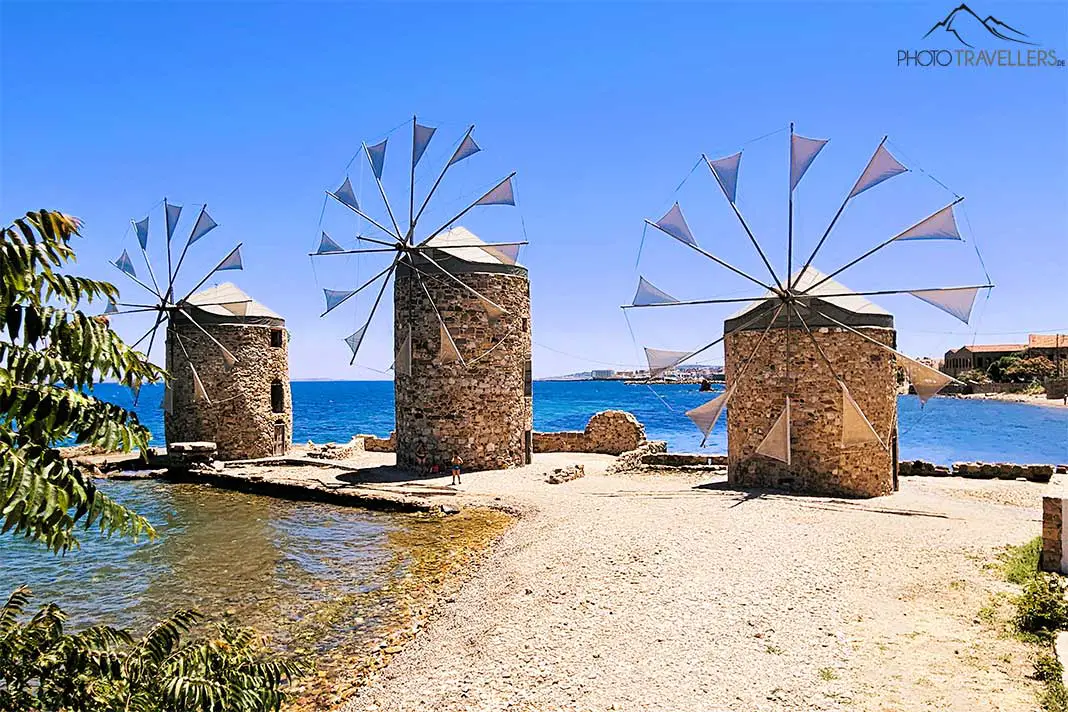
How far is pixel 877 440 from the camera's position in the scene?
13.6 metres

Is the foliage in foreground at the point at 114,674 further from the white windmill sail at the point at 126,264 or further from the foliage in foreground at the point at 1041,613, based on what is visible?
the white windmill sail at the point at 126,264

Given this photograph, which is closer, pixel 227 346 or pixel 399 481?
pixel 399 481

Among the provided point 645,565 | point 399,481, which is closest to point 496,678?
point 645,565

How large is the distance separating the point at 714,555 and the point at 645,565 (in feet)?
3.24

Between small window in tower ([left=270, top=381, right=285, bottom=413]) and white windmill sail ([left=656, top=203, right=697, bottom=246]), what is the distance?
1517 centimetres

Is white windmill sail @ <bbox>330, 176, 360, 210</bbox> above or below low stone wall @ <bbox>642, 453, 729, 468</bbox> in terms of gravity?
above

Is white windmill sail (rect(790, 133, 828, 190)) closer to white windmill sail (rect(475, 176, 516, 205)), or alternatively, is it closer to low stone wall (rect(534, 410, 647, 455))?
white windmill sail (rect(475, 176, 516, 205))

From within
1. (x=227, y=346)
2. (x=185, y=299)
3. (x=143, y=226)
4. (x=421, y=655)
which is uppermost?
(x=143, y=226)

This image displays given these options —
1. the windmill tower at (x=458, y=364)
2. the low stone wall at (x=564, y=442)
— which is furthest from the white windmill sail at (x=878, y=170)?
the low stone wall at (x=564, y=442)

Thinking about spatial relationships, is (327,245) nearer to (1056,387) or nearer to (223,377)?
(223,377)

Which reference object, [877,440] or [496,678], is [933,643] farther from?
[877,440]

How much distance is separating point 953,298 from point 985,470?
7.17m

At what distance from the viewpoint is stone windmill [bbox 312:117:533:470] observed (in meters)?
17.9

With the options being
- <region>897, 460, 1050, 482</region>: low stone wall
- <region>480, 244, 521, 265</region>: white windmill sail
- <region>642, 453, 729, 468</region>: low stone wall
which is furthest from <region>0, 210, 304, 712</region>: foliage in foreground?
<region>897, 460, 1050, 482</region>: low stone wall
